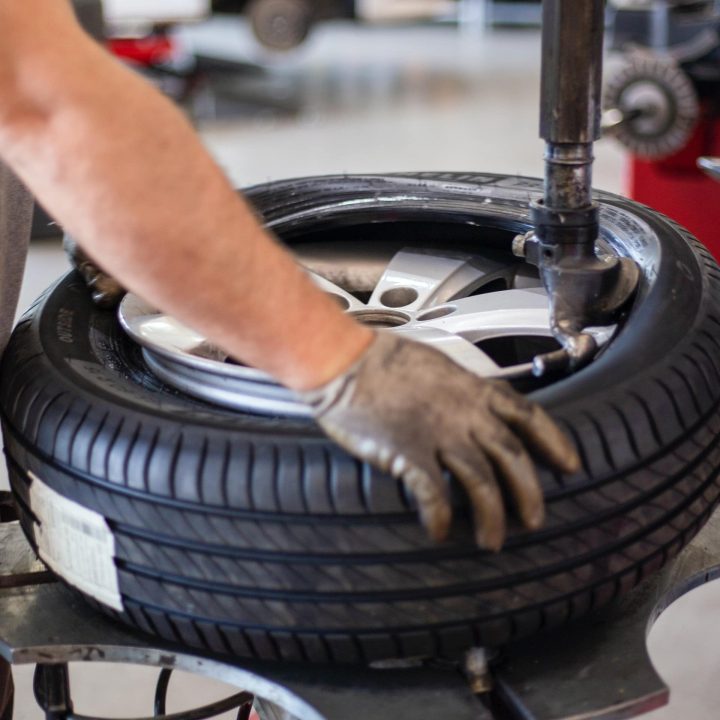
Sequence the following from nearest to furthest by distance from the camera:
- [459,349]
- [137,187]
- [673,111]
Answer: [137,187], [459,349], [673,111]

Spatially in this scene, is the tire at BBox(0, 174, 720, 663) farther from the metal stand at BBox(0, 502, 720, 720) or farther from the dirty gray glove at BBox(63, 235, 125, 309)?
the dirty gray glove at BBox(63, 235, 125, 309)

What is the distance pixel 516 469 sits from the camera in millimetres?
699

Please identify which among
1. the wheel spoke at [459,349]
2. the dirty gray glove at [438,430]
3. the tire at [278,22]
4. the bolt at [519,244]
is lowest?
the tire at [278,22]

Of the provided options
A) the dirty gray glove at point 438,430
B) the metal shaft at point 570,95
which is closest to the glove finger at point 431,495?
the dirty gray glove at point 438,430

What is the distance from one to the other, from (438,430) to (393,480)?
5 cm

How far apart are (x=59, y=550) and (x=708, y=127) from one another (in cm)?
263

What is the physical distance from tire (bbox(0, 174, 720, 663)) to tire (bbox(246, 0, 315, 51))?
5.05 m

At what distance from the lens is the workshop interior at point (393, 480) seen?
2.43ft

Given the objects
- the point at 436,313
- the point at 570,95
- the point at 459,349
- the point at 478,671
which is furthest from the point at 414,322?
the point at 478,671

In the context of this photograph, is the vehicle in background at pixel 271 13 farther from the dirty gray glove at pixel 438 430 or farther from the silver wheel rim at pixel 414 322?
the dirty gray glove at pixel 438 430

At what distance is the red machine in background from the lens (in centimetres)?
287

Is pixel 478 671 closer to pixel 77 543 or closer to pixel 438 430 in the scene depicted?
pixel 438 430

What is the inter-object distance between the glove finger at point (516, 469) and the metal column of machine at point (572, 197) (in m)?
0.19

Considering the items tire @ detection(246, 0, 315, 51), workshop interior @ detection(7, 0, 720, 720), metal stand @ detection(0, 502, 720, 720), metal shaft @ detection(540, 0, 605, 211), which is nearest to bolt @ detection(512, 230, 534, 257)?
workshop interior @ detection(7, 0, 720, 720)
